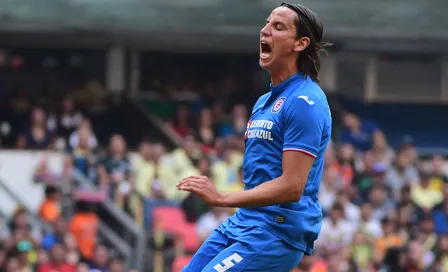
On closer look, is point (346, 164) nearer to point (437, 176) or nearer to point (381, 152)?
point (381, 152)

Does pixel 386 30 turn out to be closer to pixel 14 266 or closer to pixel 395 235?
pixel 395 235

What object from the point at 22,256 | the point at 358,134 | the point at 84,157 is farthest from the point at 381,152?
the point at 22,256

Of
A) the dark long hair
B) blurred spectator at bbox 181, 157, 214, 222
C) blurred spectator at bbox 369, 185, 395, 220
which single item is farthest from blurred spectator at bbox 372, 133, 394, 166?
the dark long hair

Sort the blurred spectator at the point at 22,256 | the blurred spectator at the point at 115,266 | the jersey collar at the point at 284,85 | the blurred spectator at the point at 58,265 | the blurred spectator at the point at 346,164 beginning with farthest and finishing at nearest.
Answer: the blurred spectator at the point at 346,164 < the blurred spectator at the point at 115,266 < the blurred spectator at the point at 58,265 < the blurred spectator at the point at 22,256 < the jersey collar at the point at 284,85

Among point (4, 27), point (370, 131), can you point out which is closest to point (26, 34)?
point (4, 27)

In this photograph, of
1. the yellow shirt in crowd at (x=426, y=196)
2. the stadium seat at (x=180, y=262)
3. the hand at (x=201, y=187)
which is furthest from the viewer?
the yellow shirt in crowd at (x=426, y=196)

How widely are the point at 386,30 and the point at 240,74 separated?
3.18m

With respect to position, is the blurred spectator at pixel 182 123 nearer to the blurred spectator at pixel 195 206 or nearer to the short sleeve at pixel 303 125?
the blurred spectator at pixel 195 206

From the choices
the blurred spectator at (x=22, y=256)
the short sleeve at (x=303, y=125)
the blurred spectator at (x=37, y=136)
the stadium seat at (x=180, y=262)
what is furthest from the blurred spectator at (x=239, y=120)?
the short sleeve at (x=303, y=125)

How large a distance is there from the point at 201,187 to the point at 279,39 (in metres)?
0.84

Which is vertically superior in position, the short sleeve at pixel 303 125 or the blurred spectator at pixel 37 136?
the short sleeve at pixel 303 125

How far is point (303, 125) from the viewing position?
480 centimetres

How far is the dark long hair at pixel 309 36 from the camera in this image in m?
4.96

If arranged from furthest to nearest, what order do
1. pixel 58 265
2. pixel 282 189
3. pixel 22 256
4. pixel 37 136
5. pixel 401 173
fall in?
pixel 401 173 → pixel 37 136 → pixel 58 265 → pixel 22 256 → pixel 282 189
